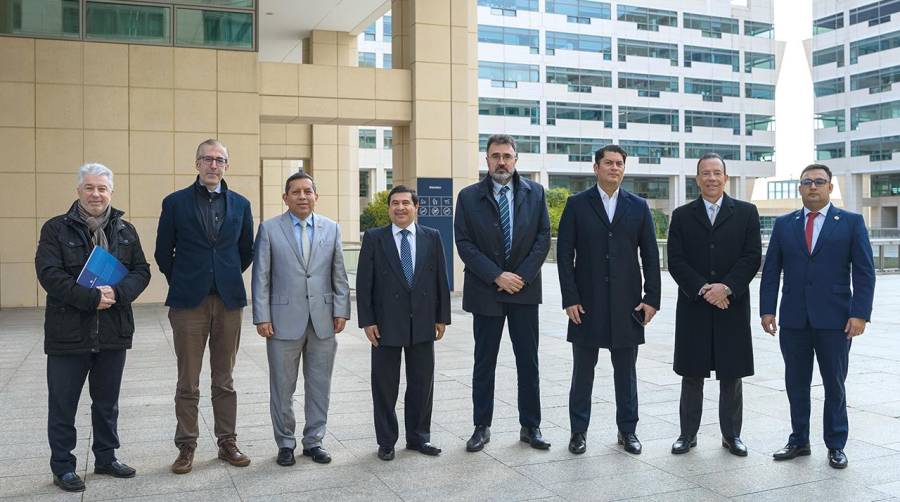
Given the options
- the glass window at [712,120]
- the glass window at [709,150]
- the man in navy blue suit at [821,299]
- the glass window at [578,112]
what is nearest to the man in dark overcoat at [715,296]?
the man in navy blue suit at [821,299]

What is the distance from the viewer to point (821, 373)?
574 cm

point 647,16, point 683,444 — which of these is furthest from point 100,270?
point 647,16

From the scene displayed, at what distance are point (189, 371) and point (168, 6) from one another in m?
13.2

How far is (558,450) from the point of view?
5977 millimetres

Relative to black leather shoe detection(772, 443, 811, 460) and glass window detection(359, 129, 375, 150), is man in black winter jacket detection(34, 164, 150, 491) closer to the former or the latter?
black leather shoe detection(772, 443, 811, 460)

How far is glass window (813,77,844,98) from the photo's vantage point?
2847 inches

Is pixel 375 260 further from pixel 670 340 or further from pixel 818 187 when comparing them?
pixel 670 340

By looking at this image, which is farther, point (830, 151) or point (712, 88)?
point (830, 151)

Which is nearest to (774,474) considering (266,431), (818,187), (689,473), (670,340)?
(689,473)

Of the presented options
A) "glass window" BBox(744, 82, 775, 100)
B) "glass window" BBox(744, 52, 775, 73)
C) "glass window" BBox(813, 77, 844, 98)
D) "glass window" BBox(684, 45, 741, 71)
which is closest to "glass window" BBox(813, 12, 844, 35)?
"glass window" BBox(744, 52, 775, 73)

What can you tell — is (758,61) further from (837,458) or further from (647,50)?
(837,458)

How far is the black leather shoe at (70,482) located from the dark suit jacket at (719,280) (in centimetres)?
386

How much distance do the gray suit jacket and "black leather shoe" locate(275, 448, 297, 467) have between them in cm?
72

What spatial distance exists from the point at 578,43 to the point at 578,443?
6526cm
